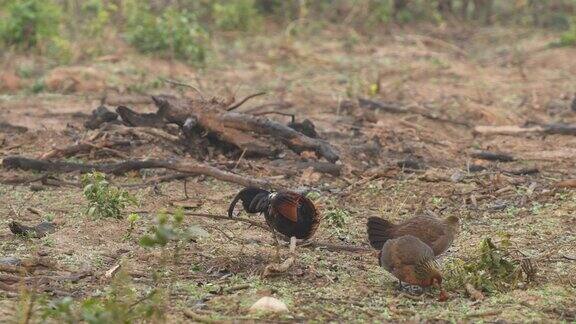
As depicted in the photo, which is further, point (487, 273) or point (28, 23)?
point (28, 23)

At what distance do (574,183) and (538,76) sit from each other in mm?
5187

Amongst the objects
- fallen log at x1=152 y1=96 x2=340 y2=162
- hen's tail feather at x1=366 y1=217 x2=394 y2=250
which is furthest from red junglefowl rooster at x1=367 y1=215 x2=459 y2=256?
fallen log at x1=152 y1=96 x2=340 y2=162

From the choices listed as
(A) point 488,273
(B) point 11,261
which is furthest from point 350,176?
(B) point 11,261

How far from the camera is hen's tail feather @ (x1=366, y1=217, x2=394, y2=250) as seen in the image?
541cm

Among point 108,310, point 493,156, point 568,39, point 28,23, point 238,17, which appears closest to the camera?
point 108,310

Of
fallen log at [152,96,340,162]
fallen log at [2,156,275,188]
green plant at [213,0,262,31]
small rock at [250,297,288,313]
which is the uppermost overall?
small rock at [250,297,288,313]

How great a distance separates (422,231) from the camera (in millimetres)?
5355

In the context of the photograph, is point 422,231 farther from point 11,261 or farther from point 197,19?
point 197,19

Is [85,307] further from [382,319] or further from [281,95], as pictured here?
[281,95]

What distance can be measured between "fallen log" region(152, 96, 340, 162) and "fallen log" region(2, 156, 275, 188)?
0.50 meters

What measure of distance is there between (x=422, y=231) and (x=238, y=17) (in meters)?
8.91

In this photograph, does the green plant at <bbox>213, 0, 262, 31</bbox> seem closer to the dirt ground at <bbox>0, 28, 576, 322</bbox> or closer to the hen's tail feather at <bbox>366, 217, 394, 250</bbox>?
the dirt ground at <bbox>0, 28, 576, 322</bbox>

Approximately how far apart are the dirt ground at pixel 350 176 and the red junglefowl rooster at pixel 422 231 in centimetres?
21

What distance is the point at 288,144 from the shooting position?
7691 mm
